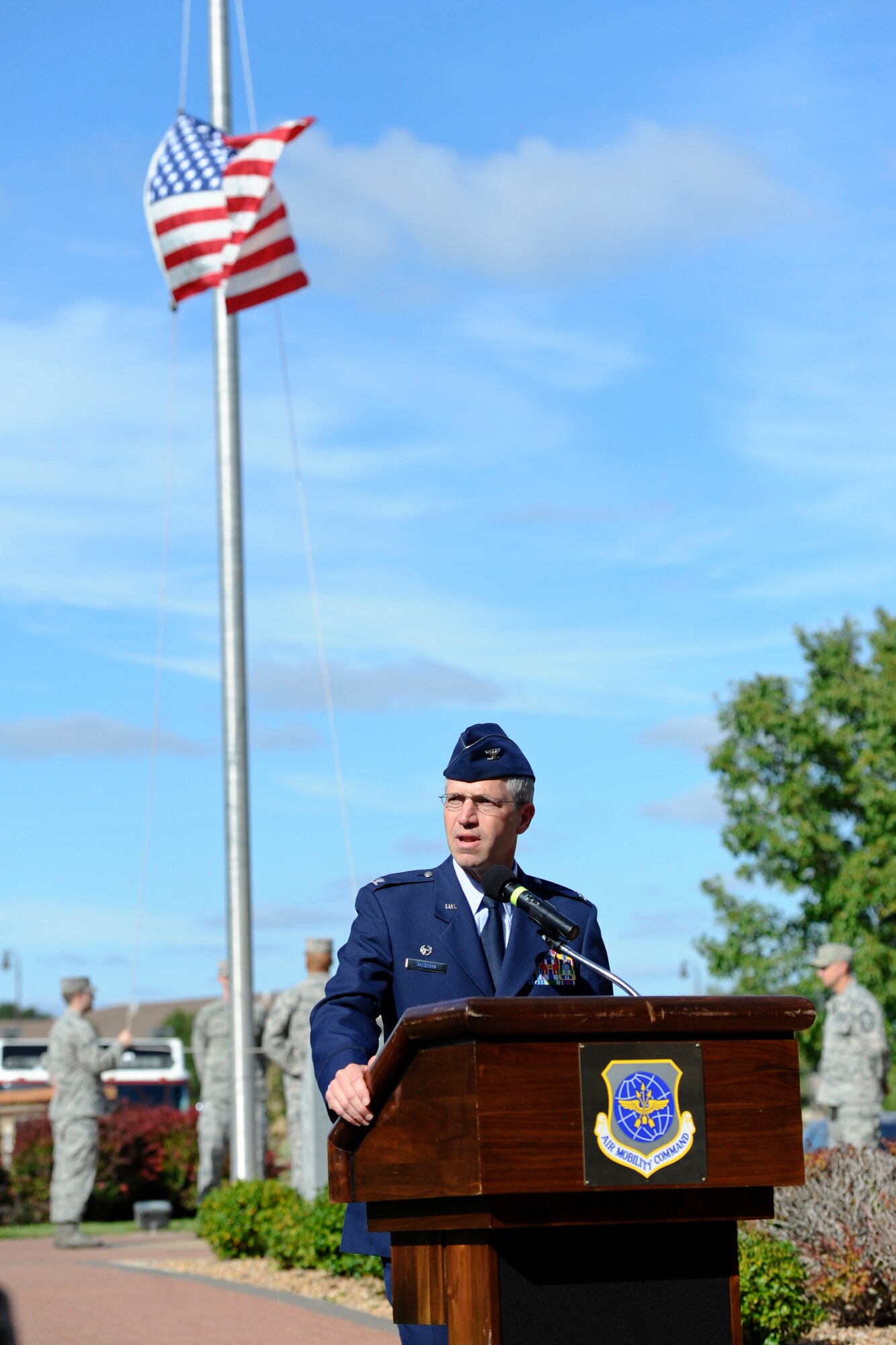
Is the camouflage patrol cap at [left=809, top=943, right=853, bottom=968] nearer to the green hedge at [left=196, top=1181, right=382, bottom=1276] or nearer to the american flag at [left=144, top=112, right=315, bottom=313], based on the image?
the green hedge at [left=196, top=1181, right=382, bottom=1276]

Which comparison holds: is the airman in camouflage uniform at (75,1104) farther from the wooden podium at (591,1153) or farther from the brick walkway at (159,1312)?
the wooden podium at (591,1153)

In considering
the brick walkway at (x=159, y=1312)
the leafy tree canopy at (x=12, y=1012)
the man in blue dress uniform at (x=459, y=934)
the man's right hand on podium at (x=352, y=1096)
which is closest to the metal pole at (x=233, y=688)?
the brick walkway at (x=159, y=1312)

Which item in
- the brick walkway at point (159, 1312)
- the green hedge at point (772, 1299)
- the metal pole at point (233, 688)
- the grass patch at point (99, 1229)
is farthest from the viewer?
the grass patch at point (99, 1229)

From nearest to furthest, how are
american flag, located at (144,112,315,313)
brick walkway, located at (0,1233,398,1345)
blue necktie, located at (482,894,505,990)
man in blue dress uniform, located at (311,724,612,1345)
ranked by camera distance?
man in blue dress uniform, located at (311,724,612,1345) → blue necktie, located at (482,894,505,990) → brick walkway, located at (0,1233,398,1345) → american flag, located at (144,112,315,313)

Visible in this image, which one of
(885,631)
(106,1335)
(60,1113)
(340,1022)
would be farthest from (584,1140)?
(885,631)

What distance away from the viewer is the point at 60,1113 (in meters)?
14.7

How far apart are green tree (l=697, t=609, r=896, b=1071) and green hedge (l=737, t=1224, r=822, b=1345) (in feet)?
70.4

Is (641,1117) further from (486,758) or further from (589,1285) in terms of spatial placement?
(486,758)

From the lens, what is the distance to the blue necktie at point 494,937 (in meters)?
3.99

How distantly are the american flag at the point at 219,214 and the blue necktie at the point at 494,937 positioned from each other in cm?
1014

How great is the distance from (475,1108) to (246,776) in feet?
33.4

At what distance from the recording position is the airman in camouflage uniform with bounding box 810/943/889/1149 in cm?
1245

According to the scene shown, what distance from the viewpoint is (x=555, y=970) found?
3961 millimetres

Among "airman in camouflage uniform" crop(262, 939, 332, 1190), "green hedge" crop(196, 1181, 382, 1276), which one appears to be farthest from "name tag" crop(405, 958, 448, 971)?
"airman in camouflage uniform" crop(262, 939, 332, 1190)
